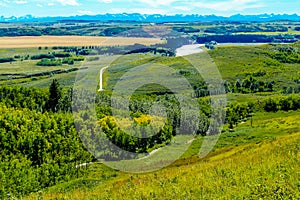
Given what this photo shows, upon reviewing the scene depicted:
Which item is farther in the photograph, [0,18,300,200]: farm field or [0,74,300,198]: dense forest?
[0,74,300,198]: dense forest

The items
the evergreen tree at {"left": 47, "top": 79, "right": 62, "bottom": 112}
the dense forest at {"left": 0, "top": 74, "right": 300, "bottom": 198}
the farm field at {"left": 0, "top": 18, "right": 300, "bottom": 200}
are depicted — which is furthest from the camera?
the evergreen tree at {"left": 47, "top": 79, "right": 62, "bottom": 112}

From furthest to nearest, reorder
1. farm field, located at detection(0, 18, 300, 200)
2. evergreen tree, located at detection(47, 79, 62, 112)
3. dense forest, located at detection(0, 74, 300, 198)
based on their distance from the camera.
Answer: evergreen tree, located at detection(47, 79, 62, 112) < dense forest, located at detection(0, 74, 300, 198) < farm field, located at detection(0, 18, 300, 200)

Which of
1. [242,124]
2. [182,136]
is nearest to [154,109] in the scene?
[182,136]

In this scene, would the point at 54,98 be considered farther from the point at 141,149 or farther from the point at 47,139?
the point at 141,149

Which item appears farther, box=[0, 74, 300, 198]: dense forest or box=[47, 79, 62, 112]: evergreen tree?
box=[47, 79, 62, 112]: evergreen tree

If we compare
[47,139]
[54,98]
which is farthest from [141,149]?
[54,98]

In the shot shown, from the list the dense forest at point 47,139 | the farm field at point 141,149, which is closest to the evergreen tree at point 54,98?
the dense forest at point 47,139

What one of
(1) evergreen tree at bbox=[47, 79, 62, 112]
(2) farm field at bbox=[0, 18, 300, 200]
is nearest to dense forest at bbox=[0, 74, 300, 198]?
(1) evergreen tree at bbox=[47, 79, 62, 112]

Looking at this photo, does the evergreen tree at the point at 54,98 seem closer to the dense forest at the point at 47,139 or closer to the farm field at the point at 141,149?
the dense forest at the point at 47,139

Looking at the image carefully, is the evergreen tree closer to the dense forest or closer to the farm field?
the dense forest

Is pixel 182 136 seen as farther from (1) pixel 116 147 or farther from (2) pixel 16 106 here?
(2) pixel 16 106

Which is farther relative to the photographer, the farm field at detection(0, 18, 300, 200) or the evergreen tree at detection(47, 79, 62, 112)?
the evergreen tree at detection(47, 79, 62, 112)
